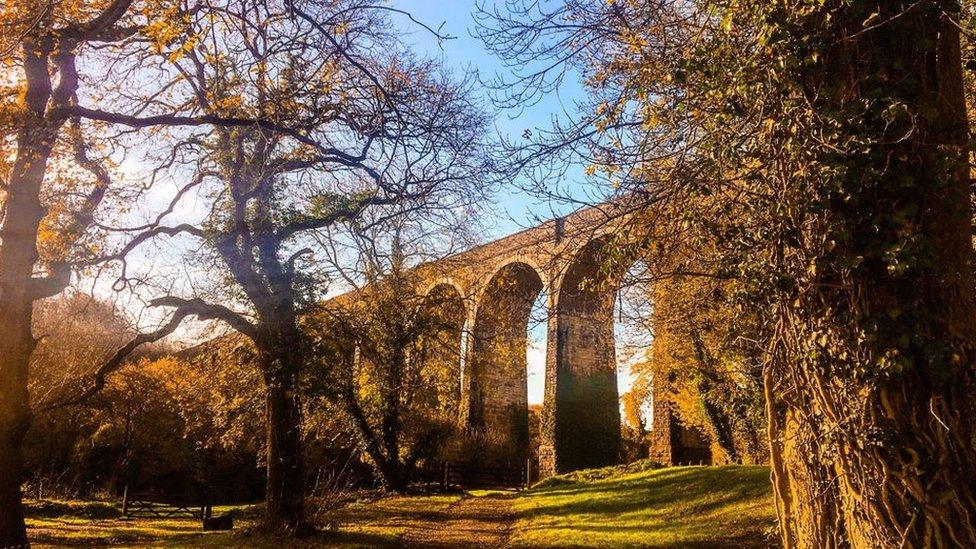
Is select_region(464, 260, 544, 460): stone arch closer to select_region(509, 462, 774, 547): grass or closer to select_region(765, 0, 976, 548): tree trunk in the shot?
select_region(509, 462, 774, 547): grass

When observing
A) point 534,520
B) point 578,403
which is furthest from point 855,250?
point 578,403

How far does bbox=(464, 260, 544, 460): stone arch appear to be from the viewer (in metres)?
15.5

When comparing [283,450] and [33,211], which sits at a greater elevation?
[33,211]

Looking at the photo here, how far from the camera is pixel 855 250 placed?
2740 mm

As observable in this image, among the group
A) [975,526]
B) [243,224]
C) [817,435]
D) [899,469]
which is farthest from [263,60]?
[243,224]

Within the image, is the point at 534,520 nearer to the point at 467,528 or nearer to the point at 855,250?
the point at 467,528

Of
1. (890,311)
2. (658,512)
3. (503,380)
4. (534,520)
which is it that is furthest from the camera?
(503,380)

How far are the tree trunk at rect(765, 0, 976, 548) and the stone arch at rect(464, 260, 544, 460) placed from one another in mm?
11304

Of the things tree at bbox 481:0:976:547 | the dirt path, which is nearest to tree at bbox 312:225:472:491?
the dirt path

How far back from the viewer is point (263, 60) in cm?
399

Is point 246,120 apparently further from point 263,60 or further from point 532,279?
point 532,279

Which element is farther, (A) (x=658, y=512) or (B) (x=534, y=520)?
(B) (x=534, y=520)

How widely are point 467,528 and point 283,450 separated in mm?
3508

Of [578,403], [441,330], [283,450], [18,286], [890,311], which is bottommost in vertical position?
[283,450]
